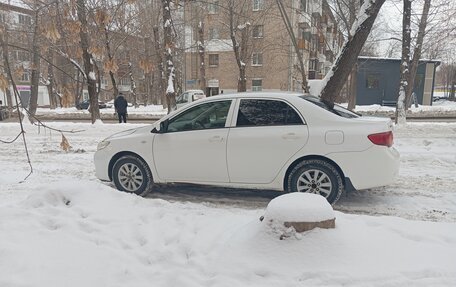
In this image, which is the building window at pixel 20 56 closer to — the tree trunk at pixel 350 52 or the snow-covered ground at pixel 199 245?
the snow-covered ground at pixel 199 245

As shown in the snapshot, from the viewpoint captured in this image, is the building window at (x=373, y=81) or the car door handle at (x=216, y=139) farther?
the building window at (x=373, y=81)

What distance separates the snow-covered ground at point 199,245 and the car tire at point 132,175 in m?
0.75

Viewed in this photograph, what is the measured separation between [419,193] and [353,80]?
22.8 meters

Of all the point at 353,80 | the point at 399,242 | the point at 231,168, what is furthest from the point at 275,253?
the point at 353,80

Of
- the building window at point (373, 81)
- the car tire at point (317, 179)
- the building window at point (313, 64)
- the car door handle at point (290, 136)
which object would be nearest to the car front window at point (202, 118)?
the car door handle at point (290, 136)

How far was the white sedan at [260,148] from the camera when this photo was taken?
16.5 feet

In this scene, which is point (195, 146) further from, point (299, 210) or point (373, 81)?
point (373, 81)

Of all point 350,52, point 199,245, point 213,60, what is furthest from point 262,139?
point 213,60

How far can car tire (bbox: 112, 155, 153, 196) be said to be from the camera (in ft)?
19.4

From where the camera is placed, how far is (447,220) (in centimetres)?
471

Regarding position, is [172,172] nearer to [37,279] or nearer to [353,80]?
[37,279]

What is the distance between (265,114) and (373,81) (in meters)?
31.9

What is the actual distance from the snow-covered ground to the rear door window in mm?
1234

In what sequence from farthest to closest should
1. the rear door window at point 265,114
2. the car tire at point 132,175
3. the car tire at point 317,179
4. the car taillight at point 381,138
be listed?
the car tire at point 132,175 < the rear door window at point 265,114 < the car tire at point 317,179 < the car taillight at point 381,138
